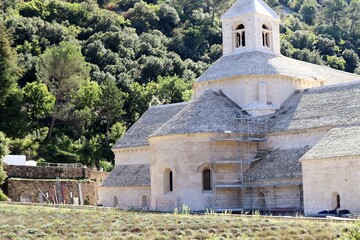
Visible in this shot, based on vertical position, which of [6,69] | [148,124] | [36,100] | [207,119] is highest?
[6,69]

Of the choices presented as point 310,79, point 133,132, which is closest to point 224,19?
point 310,79

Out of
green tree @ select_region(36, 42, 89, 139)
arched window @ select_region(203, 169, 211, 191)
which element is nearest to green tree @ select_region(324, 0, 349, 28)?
green tree @ select_region(36, 42, 89, 139)

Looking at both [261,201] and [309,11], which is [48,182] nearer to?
[261,201]

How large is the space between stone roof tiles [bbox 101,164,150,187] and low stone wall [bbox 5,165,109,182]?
5290 millimetres

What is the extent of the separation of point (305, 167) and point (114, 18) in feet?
247

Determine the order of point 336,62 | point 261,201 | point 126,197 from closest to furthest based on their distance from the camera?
point 261,201 < point 126,197 < point 336,62

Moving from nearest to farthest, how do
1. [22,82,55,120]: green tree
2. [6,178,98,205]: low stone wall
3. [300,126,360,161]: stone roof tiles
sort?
[300,126,360,161]: stone roof tiles
[6,178,98,205]: low stone wall
[22,82,55,120]: green tree

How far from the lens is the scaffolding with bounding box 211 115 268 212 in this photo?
43.8 metres

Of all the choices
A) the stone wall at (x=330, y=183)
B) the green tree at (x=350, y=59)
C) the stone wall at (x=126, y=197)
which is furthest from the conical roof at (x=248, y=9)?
the green tree at (x=350, y=59)

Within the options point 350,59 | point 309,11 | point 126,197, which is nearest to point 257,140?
point 126,197

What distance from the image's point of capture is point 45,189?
55.4 metres

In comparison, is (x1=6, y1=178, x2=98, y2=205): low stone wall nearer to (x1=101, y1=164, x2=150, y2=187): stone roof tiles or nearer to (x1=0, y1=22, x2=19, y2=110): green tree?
(x1=101, y1=164, x2=150, y2=187): stone roof tiles

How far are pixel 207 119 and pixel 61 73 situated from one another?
123 ft

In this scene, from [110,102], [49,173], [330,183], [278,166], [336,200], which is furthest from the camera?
[110,102]
